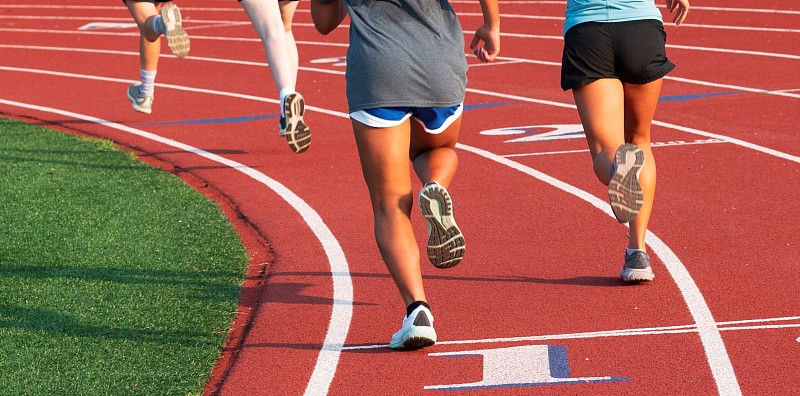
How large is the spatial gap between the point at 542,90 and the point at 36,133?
5.39 meters

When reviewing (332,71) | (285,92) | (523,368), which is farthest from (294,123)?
(332,71)

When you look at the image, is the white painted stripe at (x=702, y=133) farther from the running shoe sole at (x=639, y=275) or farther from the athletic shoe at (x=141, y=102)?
the athletic shoe at (x=141, y=102)

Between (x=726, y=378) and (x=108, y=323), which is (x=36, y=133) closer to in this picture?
(x=108, y=323)

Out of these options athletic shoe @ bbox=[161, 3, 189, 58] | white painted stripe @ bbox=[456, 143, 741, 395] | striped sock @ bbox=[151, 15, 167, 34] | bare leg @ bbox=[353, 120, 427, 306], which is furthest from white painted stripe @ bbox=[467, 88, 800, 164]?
bare leg @ bbox=[353, 120, 427, 306]

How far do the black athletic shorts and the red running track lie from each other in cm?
114

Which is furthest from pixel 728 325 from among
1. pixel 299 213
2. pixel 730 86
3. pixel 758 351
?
pixel 730 86

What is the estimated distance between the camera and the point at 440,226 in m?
5.14

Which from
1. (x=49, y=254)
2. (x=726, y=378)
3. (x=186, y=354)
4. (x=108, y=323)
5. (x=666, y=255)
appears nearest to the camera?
(x=726, y=378)

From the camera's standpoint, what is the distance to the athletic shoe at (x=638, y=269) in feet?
21.2

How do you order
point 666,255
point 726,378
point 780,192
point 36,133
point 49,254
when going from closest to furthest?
point 726,378 → point 666,255 → point 49,254 → point 780,192 → point 36,133

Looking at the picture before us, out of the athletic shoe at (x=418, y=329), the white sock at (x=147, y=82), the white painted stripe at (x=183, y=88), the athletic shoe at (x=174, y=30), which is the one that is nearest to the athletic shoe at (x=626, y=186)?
the athletic shoe at (x=418, y=329)

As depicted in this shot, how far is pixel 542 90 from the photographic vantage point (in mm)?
13844

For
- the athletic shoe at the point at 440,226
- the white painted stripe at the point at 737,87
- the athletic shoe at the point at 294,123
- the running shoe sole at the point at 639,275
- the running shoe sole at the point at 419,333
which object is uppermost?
the athletic shoe at the point at 440,226

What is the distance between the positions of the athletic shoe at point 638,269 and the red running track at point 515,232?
0.07 m
